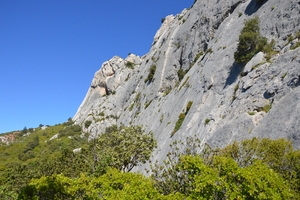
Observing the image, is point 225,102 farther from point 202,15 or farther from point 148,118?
point 202,15

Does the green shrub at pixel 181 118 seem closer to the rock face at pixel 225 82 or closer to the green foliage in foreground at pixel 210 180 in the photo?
the rock face at pixel 225 82

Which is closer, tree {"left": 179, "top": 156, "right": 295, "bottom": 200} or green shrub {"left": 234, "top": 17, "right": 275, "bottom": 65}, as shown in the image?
tree {"left": 179, "top": 156, "right": 295, "bottom": 200}

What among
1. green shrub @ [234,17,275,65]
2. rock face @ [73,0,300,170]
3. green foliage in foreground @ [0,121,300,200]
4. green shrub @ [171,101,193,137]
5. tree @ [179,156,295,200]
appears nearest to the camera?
tree @ [179,156,295,200]

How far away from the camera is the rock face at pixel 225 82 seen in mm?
17531

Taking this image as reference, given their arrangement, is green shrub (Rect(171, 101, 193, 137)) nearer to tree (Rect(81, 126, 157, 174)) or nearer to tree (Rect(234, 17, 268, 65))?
tree (Rect(81, 126, 157, 174))

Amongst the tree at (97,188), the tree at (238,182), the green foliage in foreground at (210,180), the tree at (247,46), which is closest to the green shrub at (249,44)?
the tree at (247,46)

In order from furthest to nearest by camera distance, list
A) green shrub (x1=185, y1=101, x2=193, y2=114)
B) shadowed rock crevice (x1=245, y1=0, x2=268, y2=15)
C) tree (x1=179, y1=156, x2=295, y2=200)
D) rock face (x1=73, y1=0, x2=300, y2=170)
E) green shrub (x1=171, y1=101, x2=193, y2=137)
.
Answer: shadowed rock crevice (x1=245, y1=0, x2=268, y2=15), green shrub (x1=185, y1=101, x2=193, y2=114), green shrub (x1=171, y1=101, x2=193, y2=137), rock face (x1=73, y1=0, x2=300, y2=170), tree (x1=179, y1=156, x2=295, y2=200)

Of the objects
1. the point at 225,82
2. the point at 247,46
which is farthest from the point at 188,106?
the point at 247,46

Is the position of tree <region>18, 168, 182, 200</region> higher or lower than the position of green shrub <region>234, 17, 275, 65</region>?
lower

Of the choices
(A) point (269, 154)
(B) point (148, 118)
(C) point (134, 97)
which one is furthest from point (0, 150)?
(A) point (269, 154)

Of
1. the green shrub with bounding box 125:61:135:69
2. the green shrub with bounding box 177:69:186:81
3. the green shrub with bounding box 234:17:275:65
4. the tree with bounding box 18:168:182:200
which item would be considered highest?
the green shrub with bounding box 125:61:135:69

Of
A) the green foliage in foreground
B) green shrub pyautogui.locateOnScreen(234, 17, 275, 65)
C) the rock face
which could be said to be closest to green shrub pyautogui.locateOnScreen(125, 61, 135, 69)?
the rock face

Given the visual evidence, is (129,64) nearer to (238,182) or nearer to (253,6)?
(253,6)

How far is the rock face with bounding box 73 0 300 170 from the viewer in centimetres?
1753
